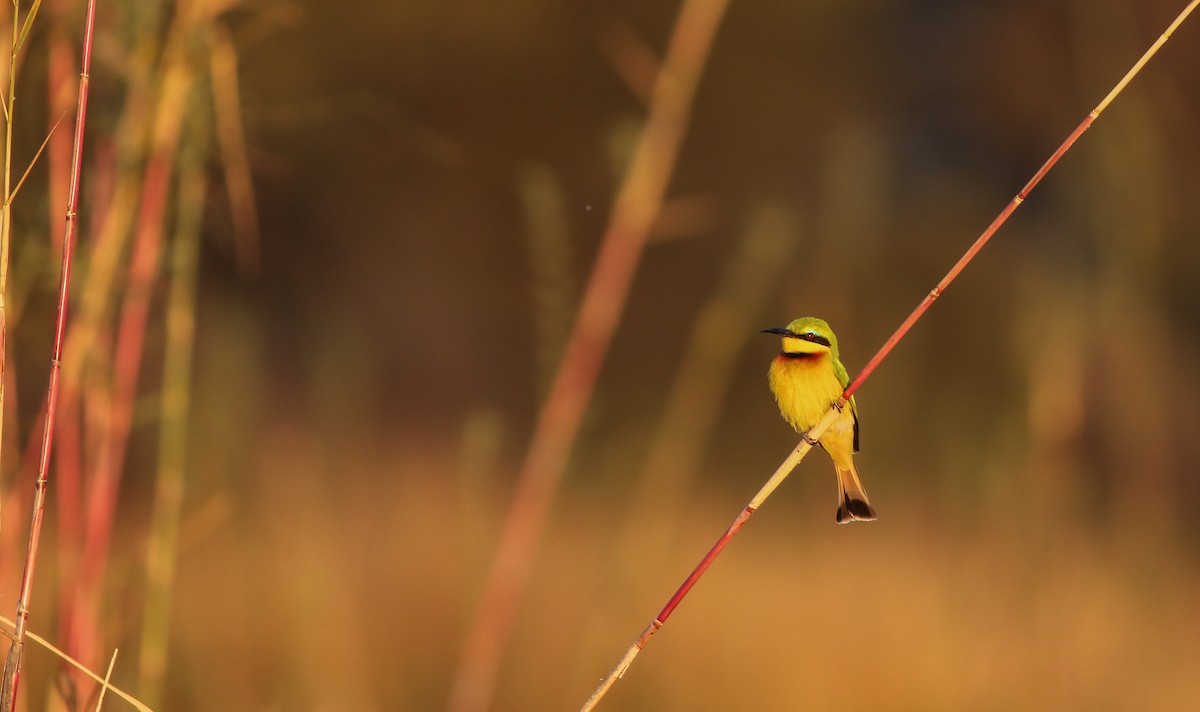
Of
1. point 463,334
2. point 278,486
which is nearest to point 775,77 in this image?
point 463,334

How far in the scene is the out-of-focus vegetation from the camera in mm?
1227

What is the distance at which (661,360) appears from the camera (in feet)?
18.7

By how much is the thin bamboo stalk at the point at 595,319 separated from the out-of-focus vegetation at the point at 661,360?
3cm

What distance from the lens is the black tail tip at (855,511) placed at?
931mm

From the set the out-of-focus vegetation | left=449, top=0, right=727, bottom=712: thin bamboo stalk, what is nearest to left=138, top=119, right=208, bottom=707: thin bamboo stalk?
the out-of-focus vegetation

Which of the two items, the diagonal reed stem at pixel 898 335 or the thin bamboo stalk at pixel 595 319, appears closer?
the diagonal reed stem at pixel 898 335

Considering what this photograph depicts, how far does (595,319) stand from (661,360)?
15.5 feet

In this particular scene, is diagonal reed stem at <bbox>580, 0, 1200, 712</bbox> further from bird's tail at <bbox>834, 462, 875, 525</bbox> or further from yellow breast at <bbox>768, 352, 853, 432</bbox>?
yellow breast at <bbox>768, 352, 853, 432</bbox>

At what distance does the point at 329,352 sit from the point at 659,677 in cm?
133

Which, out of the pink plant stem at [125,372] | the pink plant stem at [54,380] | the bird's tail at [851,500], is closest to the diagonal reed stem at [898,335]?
the bird's tail at [851,500]

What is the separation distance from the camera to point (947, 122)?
606 centimetres

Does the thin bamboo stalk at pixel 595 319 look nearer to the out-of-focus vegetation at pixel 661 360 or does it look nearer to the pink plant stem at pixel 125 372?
the out-of-focus vegetation at pixel 661 360

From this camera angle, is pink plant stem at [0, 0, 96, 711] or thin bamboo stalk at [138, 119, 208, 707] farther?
thin bamboo stalk at [138, 119, 208, 707]

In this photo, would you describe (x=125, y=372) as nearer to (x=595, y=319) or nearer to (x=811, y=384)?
(x=595, y=319)
